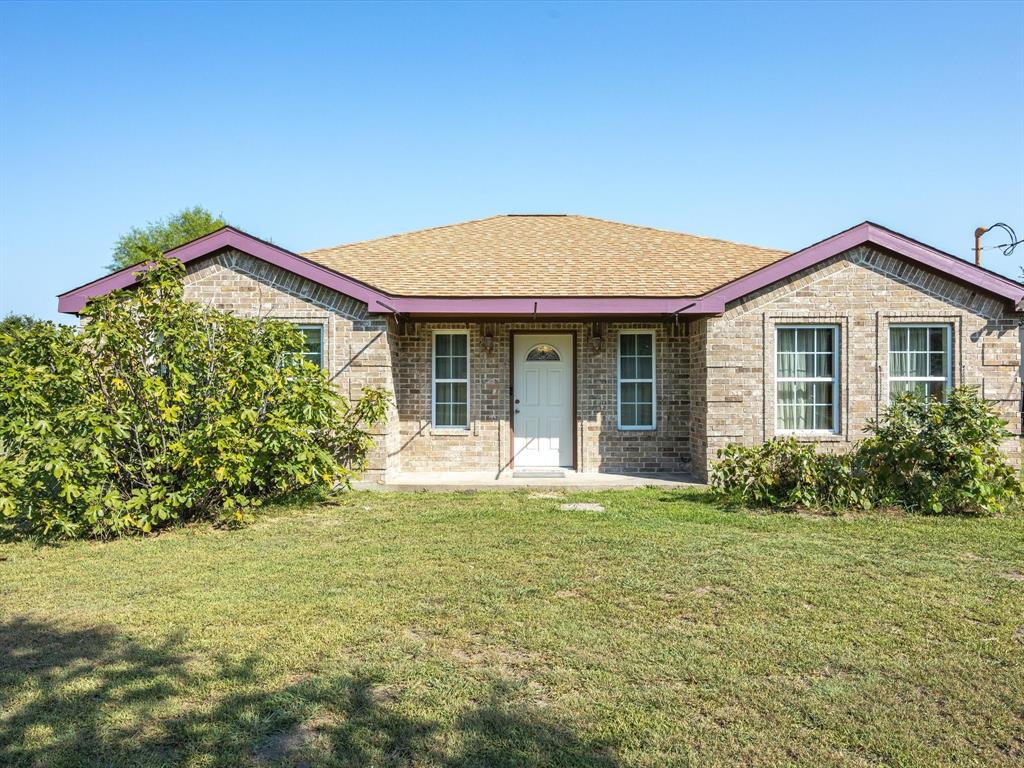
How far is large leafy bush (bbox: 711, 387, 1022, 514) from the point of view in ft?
27.9

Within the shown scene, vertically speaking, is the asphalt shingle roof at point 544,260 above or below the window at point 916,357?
above

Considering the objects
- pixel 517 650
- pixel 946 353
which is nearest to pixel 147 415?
pixel 517 650

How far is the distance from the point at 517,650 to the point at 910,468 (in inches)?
272

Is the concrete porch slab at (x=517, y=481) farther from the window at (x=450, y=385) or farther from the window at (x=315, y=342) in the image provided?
the window at (x=315, y=342)

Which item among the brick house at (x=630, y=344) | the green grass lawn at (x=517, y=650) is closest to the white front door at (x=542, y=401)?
the brick house at (x=630, y=344)

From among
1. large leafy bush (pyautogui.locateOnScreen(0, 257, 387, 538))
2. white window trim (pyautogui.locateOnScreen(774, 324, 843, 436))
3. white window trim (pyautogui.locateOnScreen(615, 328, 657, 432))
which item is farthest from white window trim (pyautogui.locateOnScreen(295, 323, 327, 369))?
white window trim (pyautogui.locateOnScreen(774, 324, 843, 436))

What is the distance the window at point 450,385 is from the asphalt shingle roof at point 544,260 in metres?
1.15

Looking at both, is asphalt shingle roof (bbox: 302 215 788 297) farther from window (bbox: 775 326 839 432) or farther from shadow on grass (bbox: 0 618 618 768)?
shadow on grass (bbox: 0 618 618 768)

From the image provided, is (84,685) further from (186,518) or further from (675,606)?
(186,518)

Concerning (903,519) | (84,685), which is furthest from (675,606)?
(903,519)

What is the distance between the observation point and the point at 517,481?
35.2ft

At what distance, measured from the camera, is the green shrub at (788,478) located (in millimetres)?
8633

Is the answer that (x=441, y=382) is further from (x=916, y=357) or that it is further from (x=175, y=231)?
(x=175, y=231)

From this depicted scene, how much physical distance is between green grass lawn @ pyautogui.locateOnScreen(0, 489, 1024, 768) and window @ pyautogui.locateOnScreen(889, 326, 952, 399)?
3.74 m
